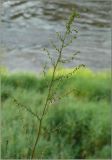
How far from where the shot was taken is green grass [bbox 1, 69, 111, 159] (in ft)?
12.2

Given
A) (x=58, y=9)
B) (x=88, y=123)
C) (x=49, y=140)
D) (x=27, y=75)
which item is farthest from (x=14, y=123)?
(x=58, y=9)

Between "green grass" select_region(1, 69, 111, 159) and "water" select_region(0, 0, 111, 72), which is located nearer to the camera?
"green grass" select_region(1, 69, 111, 159)

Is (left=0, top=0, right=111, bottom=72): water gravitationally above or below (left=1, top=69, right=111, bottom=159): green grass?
below

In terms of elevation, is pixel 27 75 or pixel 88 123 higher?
pixel 88 123

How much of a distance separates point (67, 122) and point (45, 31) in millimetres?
4017

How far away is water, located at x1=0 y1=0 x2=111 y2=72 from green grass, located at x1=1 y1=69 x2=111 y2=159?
1493 mm

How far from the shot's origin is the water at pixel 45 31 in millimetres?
7246

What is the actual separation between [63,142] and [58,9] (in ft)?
16.9

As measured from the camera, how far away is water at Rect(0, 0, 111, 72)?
285 inches

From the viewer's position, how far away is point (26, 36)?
26.6ft

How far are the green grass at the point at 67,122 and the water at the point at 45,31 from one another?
149cm

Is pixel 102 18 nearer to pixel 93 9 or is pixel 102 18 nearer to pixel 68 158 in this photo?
pixel 93 9

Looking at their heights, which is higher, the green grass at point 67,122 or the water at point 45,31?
the green grass at point 67,122

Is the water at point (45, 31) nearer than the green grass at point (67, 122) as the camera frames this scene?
No
